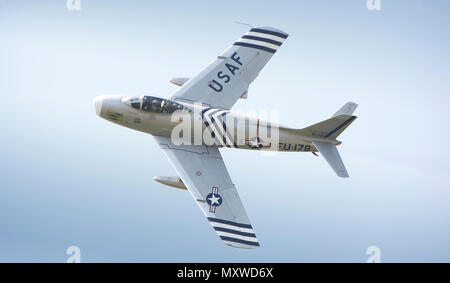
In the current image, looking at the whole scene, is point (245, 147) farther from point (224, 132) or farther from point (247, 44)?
point (247, 44)

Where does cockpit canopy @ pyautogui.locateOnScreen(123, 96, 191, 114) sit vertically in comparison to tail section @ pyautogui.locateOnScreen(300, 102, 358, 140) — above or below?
above

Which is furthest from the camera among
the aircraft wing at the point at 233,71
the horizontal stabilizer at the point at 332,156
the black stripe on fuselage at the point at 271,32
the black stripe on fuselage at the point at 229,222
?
the black stripe on fuselage at the point at 271,32

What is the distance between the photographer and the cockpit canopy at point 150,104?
22.2 meters

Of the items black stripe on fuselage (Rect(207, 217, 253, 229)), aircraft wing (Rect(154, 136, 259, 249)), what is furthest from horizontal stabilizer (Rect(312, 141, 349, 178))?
black stripe on fuselage (Rect(207, 217, 253, 229))

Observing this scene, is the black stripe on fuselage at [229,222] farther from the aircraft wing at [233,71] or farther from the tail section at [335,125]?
the aircraft wing at [233,71]

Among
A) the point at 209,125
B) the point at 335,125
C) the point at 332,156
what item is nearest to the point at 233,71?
the point at 209,125

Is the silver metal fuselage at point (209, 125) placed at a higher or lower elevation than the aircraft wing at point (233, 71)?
lower

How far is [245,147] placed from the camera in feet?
75.2

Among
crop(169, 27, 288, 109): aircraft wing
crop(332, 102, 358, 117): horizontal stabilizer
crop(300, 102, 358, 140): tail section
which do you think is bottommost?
crop(300, 102, 358, 140): tail section

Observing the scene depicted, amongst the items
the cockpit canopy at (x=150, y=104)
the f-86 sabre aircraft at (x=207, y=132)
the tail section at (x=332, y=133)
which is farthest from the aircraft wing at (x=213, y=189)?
the tail section at (x=332, y=133)

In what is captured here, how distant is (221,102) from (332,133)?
507cm

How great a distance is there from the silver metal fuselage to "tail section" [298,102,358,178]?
0.43 m

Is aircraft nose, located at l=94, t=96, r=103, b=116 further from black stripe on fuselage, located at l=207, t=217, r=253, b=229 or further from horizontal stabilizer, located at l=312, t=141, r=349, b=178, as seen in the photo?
horizontal stabilizer, located at l=312, t=141, r=349, b=178

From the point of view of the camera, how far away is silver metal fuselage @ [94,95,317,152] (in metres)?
22.2
